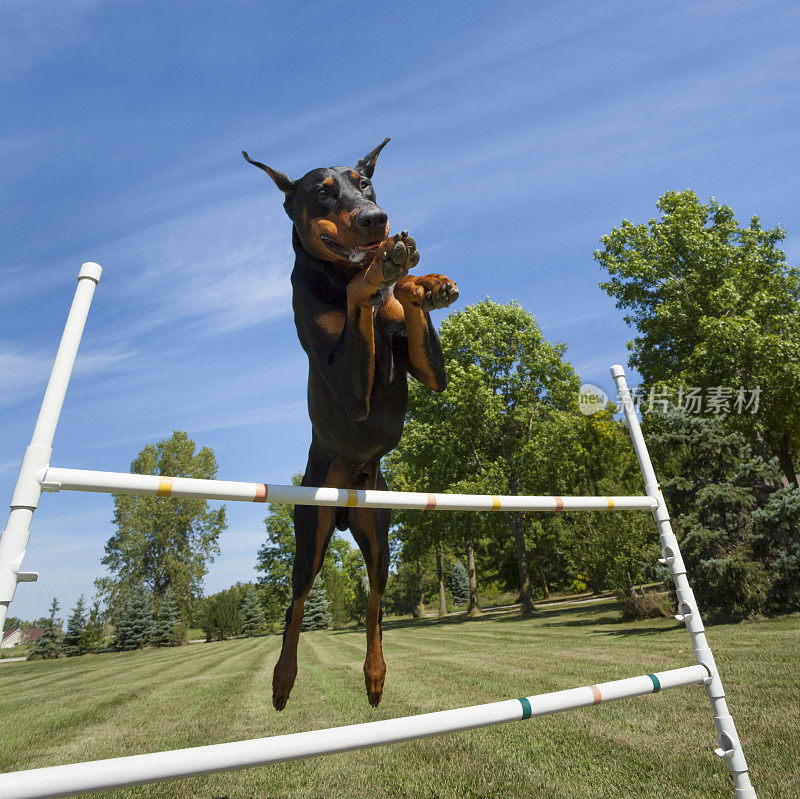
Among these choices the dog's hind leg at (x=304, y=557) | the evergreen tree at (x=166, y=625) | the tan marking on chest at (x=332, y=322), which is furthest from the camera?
the evergreen tree at (x=166, y=625)

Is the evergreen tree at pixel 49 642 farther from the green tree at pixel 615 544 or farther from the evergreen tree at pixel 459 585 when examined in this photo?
the evergreen tree at pixel 459 585

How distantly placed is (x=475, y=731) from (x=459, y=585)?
158ft

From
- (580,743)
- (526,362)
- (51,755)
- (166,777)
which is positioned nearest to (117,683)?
(51,755)

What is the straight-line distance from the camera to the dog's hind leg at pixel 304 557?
8.52ft

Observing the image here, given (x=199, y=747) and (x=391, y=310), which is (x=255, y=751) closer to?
(x=199, y=747)

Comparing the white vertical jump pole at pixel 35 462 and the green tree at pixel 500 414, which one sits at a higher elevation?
the green tree at pixel 500 414

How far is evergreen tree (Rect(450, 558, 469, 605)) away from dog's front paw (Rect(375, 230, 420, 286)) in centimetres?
5094

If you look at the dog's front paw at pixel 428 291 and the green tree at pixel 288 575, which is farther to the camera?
the green tree at pixel 288 575

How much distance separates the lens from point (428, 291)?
7.12ft

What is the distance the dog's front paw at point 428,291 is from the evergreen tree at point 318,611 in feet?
93.1

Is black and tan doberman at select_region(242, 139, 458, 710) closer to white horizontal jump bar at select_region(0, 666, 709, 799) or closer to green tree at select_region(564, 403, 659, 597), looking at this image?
white horizontal jump bar at select_region(0, 666, 709, 799)

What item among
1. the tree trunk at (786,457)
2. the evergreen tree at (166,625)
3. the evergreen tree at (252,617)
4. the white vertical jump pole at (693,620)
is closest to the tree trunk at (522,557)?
the tree trunk at (786,457)

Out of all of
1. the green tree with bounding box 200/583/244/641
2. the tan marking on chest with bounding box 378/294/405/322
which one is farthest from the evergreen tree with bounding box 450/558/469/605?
the tan marking on chest with bounding box 378/294/405/322
